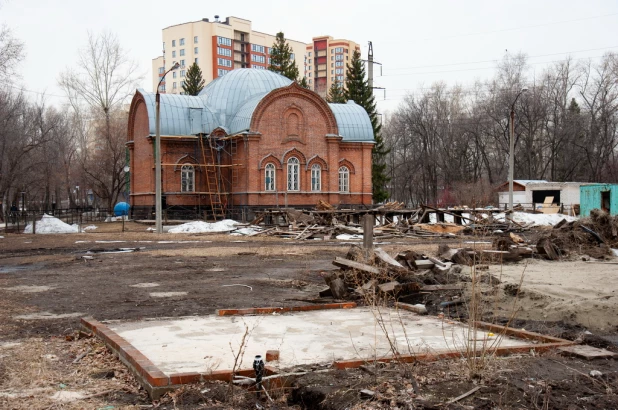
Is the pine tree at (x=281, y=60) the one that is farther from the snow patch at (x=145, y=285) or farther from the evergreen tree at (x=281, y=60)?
the snow patch at (x=145, y=285)

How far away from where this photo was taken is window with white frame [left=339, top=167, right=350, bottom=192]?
4479cm

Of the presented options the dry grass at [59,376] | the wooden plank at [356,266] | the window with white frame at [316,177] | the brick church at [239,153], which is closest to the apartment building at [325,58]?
the brick church at [239,153]

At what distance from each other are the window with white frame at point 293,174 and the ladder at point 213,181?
4.91 metres

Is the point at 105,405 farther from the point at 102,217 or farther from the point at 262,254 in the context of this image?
the point at 102,217

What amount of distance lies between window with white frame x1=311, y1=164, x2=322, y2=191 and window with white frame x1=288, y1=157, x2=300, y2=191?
3.79 feet

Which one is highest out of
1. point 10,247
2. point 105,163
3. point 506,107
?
point 506,107

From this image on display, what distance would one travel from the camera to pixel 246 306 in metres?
9.74

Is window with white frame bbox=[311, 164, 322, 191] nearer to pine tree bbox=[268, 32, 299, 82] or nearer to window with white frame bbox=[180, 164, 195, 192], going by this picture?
window with white frame bbox=[180, 164, 195, 192]

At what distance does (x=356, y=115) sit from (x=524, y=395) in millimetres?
42011

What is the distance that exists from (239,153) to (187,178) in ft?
13.3

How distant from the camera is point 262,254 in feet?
62.9

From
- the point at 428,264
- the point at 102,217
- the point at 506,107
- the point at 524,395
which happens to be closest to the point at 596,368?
the point at 524,395

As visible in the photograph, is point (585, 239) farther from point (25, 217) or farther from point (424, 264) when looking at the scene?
point (25, 217)

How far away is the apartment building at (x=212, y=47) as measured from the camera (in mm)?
105562
